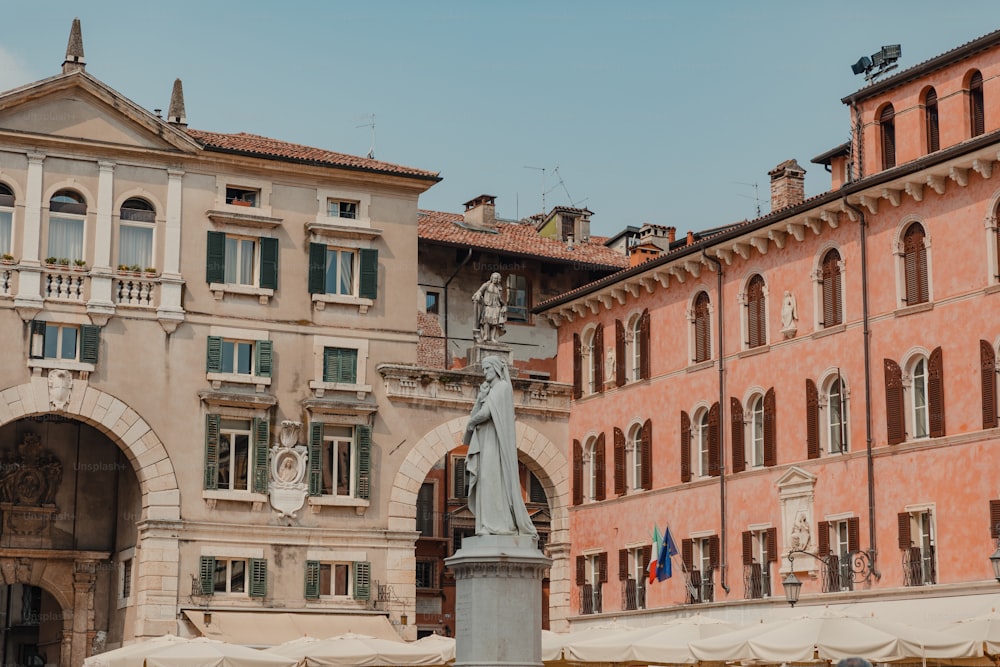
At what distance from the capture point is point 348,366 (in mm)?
44688

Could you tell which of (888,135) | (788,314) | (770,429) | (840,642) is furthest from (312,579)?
(840,642)

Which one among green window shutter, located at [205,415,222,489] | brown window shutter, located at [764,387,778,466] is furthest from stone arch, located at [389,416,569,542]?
brown window shutter, located at [764,387,778,466]

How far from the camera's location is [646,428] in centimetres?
4397

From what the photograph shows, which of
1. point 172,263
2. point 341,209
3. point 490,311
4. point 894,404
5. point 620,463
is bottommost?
point 620,463

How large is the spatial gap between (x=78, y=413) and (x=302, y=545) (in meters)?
6.73

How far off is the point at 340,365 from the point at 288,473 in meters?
3.27

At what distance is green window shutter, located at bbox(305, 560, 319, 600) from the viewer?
43281 millimetres

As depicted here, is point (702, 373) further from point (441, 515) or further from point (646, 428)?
point (441, 515)

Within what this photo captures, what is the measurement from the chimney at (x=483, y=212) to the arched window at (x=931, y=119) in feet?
72.4

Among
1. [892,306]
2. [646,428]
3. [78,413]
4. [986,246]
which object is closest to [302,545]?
[78,413]

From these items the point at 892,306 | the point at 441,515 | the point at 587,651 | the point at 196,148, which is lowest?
the point at 587,651

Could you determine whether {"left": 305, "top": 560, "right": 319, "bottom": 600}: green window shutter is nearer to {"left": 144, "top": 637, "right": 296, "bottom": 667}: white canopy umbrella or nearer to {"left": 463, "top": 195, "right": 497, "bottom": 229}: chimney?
{"left": 144, "top": 637, "right": 296, "bottom": 667}: white canopy umbrella

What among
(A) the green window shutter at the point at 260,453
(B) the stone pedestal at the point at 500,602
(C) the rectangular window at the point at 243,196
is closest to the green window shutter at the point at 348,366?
(A) the green window shutter at the point at 260,453

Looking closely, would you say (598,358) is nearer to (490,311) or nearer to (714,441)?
(490,311)
